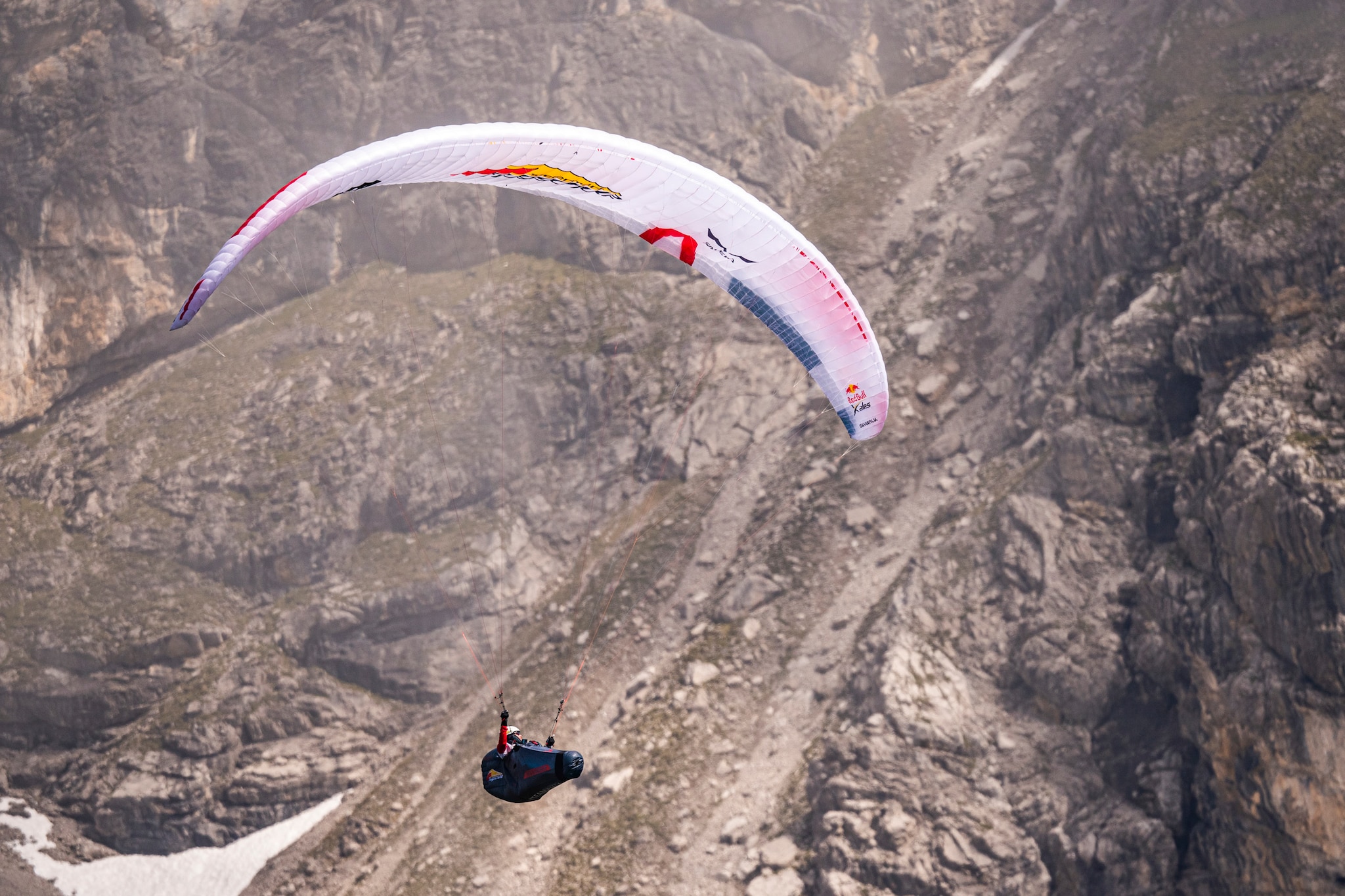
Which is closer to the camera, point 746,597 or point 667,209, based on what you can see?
point 667,209

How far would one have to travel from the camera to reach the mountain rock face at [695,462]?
27422mm

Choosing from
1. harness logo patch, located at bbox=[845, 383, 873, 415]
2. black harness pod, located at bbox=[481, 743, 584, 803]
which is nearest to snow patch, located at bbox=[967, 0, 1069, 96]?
harness logo patch, located at bbox=[845, 383, 873, 415]

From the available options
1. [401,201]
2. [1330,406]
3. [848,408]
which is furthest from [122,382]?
[1330,406]

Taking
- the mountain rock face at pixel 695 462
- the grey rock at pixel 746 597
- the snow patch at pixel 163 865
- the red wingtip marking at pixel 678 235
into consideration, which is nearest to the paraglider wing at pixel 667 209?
the red wingtip marking at pixel 678 235

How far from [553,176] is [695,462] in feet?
76.4

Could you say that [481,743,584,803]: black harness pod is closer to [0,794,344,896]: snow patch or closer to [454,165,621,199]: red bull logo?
[454,165,621,199]: red bull logo

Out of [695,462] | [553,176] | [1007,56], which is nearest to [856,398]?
[553,176]

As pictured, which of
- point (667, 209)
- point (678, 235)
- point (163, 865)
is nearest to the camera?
point (667, 209)

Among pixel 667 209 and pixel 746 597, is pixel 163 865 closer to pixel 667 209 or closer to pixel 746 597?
pixel 746 597

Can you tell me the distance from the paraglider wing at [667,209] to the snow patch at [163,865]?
2383 centimetres

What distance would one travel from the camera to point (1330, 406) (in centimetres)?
2544

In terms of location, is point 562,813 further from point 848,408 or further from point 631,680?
point 848,408

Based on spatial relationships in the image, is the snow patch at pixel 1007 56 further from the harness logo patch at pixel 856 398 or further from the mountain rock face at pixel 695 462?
the harness logo patch at pixel 856 398

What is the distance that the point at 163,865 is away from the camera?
34.8 meters
